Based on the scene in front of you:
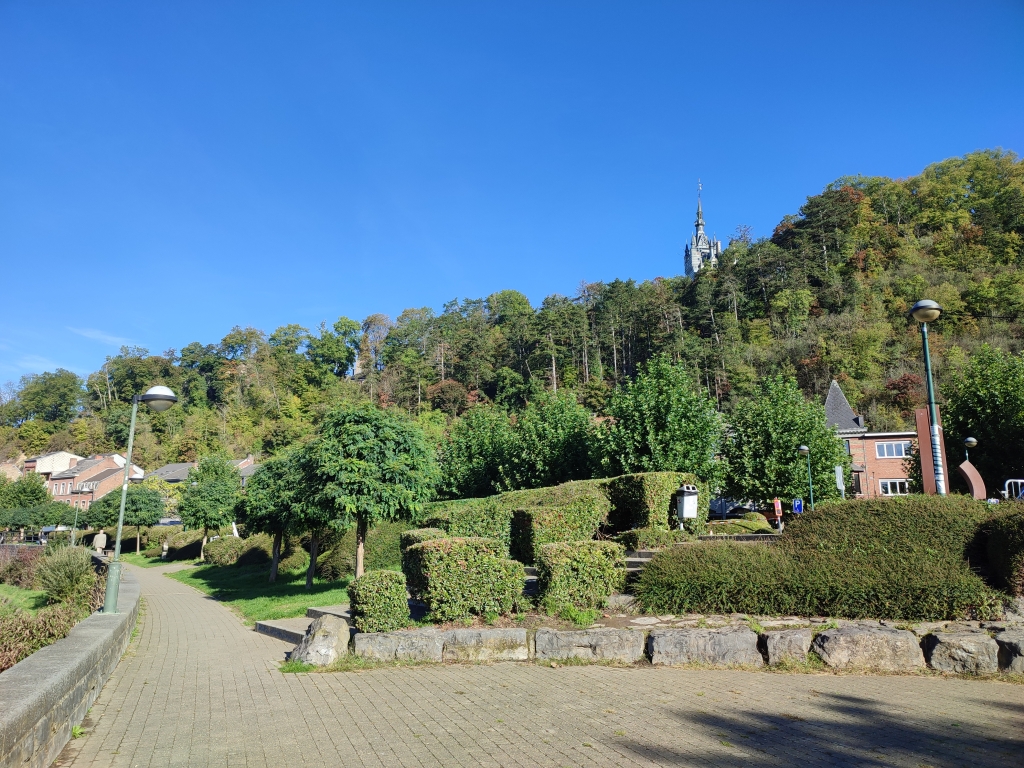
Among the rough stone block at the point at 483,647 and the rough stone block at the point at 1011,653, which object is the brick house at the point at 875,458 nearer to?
the rough stone block at the point at 1011,653

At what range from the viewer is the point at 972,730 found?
5387 mm

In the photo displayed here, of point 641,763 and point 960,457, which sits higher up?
point 960,457

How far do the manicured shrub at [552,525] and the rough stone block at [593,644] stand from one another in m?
4.53

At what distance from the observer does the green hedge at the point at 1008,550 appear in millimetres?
8039

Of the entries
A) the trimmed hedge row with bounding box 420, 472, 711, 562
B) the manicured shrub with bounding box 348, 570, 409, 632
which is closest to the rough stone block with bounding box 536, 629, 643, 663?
the manicured shrub with bounding box 348, 570, 409, 632

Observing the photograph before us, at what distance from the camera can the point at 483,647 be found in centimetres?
850

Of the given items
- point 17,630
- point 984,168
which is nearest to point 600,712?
point 17,630

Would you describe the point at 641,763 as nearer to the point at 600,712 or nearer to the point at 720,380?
the point at 600,712

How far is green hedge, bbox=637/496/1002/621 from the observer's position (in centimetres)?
837

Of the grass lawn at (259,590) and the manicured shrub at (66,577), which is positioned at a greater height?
the manicured shrub at (66,577)

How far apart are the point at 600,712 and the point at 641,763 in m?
1.40

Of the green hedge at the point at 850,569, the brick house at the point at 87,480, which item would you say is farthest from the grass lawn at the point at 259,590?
the brick house at the point at 87,480

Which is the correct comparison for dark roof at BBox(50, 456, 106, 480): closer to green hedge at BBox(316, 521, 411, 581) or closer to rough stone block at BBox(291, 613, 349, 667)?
green hedge at BBox(316, 521, 411, 581)

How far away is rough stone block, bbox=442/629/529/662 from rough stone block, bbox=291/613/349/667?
1449mm
